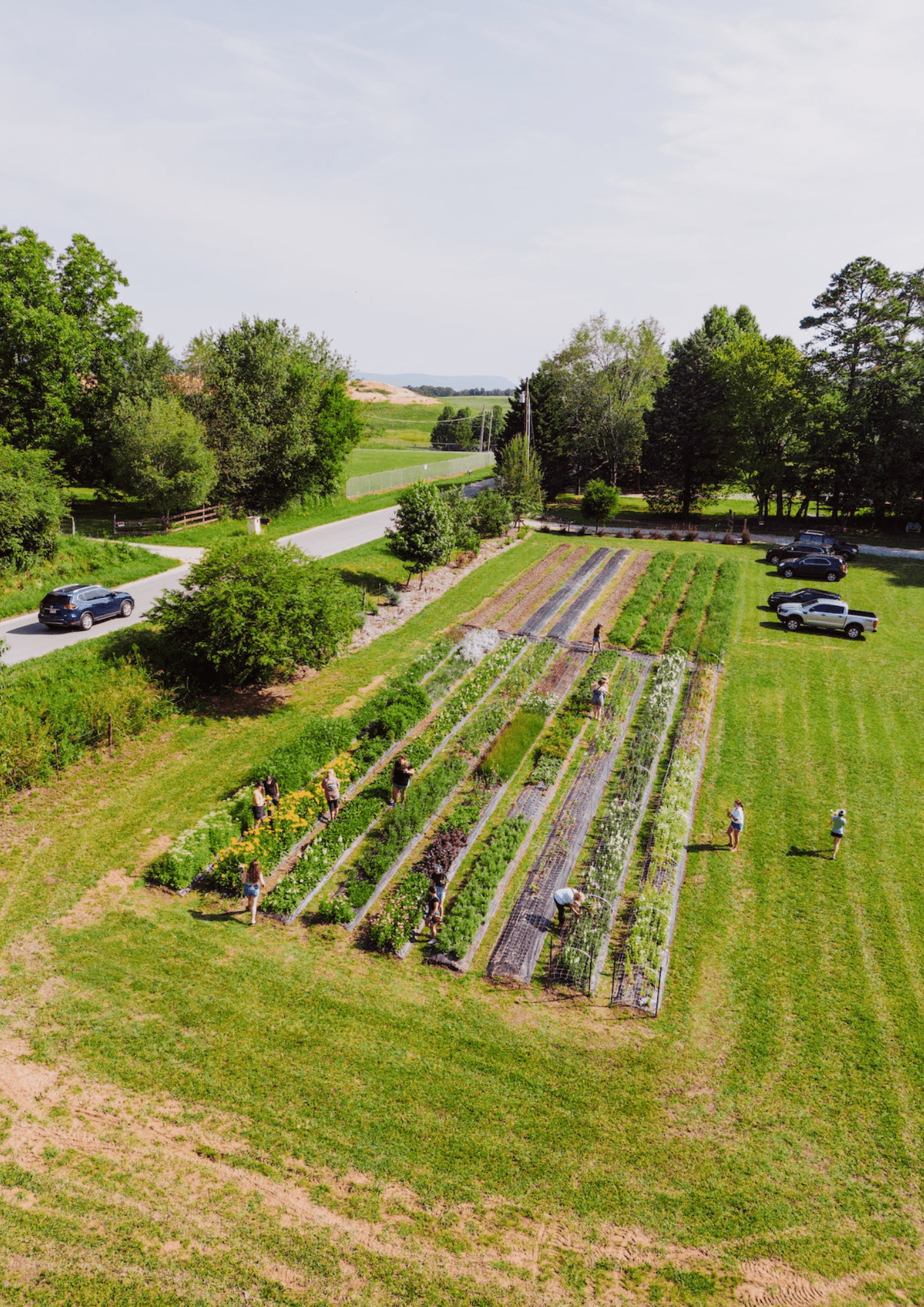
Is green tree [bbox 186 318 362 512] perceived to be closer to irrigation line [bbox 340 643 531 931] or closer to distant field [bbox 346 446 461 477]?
distant field [bbox 346 446 461 477]

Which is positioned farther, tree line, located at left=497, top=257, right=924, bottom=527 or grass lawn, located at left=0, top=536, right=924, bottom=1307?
tree line, located at left=497, top=257, right=924, bottom=527

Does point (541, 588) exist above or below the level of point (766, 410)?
below

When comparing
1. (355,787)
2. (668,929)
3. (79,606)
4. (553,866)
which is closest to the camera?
(668,929)

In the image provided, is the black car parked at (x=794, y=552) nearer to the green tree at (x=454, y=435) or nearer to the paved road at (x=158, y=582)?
the paved road at (x=158, y=582)

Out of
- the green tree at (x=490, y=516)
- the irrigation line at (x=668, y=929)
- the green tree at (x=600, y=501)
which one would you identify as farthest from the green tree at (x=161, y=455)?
the irrigation line at (x=668, y=929)

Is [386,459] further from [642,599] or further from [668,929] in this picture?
[668,929]

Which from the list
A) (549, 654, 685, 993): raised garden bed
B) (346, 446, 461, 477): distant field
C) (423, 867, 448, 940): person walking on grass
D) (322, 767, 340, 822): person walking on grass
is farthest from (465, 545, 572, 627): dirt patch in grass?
(346, 446, 461, 477): distant field

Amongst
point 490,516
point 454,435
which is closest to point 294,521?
point 490,516
